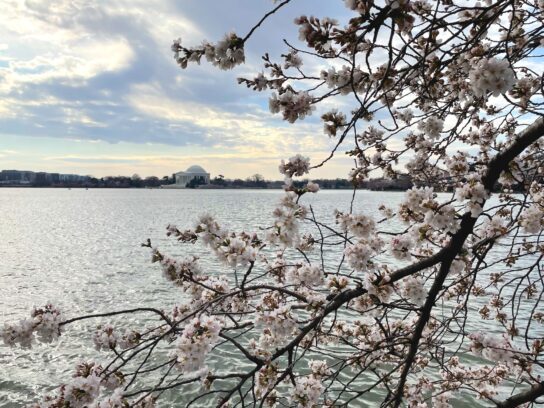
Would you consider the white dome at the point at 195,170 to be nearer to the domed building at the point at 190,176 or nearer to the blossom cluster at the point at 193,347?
the domed building at the point at 190,176

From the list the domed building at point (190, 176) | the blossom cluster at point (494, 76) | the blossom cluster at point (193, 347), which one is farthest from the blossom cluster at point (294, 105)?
the domed building at point (190, 176)

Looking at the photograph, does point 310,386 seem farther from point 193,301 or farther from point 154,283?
point 154,283

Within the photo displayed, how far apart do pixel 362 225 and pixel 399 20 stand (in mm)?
1860

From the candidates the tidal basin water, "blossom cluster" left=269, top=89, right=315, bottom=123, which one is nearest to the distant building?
the tidal basin water

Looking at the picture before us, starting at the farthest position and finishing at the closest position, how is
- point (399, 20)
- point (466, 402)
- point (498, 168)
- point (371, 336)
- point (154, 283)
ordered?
point (154, 283) → point (466, 402) → point (371, 336) → point (498, 168) → point (399, 20)

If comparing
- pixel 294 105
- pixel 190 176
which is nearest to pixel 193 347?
pixel 294 105

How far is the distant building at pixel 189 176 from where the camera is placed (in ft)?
615

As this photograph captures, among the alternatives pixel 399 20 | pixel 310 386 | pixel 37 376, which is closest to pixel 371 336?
pixel 310 386

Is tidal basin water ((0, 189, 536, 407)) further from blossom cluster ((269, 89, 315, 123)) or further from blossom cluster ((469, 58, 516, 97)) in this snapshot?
blossom cluster ((469, 58, 516, 97))

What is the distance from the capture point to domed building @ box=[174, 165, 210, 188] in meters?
187

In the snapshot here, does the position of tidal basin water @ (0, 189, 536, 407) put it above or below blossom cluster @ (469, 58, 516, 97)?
below

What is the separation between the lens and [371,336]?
5.51m

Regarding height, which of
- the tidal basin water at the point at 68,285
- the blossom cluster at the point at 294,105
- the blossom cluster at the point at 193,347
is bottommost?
the tidal basin water at the point at 68,285

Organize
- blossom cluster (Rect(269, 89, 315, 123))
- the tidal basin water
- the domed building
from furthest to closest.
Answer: the domed building → the tidal basin water → blossom cluster (Rect(269, 89, 315, 123))
